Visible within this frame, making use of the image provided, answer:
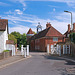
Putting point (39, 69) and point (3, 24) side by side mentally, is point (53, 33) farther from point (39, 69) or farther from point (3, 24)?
point (39, 69)

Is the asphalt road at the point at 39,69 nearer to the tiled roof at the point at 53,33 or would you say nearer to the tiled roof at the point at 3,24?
the tiled roof at the point at 3,24

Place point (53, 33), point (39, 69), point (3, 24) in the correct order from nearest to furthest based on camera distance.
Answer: point (39, 69)
point (3, 24)
point (53, 33)

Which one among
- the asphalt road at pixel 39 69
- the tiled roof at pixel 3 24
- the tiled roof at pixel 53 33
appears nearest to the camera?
the asphalt road at pixel 39 69

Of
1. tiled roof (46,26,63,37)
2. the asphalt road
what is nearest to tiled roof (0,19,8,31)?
the asphalt road

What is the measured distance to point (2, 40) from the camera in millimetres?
30062

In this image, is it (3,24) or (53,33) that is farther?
(53,33)

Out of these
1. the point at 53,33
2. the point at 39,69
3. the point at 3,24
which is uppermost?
the point at 53,33

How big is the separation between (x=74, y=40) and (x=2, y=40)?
12.5 meters

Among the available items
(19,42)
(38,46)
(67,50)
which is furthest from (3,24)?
(19,42)

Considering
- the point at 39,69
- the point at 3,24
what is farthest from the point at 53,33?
the point at 39,69

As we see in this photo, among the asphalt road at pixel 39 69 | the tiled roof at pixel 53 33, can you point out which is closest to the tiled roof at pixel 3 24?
the asphalt road at pixel 39 69

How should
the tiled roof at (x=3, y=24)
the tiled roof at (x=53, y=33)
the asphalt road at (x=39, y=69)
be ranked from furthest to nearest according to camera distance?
the tiled roof at (x=53, y=33), the tiled roof at (x=3, y=24), the asphalt road at (x=39, y=69)

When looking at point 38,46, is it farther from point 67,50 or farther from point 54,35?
point 67,50

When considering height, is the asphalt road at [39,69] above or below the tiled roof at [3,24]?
below
